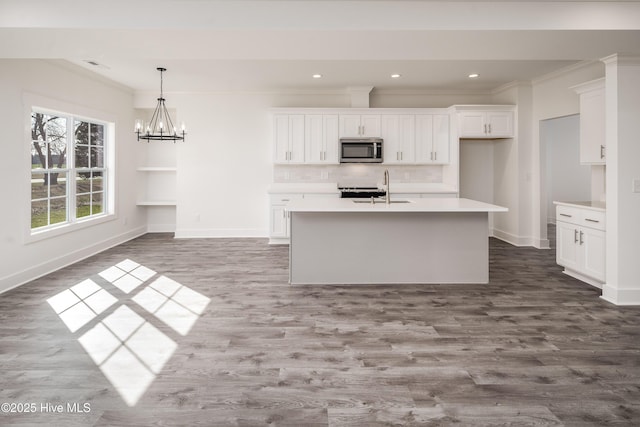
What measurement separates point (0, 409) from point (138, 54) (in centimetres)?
310

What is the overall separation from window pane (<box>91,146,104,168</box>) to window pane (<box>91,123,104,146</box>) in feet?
0.31


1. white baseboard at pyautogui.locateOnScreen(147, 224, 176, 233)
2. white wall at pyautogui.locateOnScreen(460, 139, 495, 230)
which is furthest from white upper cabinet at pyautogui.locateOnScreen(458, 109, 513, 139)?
white baseboard at pyautogui.locateOnScreen(147, 224, 176, 233)

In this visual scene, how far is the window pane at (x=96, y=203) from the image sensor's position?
661 cm

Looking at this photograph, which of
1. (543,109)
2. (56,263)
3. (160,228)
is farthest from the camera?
(160,228)

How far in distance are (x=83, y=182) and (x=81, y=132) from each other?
73 centimetres

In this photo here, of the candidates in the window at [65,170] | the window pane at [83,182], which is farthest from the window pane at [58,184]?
the window pane at [83,182]

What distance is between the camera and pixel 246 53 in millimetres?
3939

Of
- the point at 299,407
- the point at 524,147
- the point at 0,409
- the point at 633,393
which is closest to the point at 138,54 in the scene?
the point at 0,409

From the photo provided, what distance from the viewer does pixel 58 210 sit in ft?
18.4

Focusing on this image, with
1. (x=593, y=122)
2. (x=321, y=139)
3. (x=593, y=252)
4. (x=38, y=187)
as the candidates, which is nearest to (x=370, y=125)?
(x=321, y=139)

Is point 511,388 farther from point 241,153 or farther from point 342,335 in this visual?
point 241,153

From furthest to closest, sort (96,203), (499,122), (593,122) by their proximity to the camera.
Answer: (499,122)
(96,203)
(593,122)

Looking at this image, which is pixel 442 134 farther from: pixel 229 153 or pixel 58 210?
pixel 58 210

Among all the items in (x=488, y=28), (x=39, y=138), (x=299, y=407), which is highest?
(x=488, y=28)
